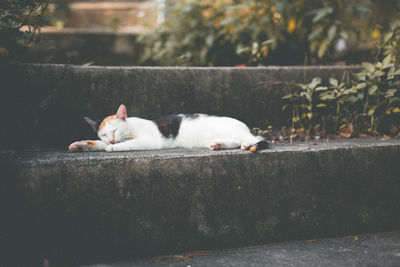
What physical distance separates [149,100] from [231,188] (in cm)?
105

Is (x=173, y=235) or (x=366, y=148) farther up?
(x=366, y=148)

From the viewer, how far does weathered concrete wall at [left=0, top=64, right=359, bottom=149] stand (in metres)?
2.15

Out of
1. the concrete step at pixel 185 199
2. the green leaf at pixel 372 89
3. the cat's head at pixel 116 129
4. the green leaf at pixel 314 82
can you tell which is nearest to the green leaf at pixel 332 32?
the green leaf at pixel 314 82

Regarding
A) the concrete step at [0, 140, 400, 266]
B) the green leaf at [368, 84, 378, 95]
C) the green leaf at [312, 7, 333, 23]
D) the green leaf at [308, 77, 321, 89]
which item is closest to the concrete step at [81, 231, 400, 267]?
the concrete step at [0, 140, 400, 266]

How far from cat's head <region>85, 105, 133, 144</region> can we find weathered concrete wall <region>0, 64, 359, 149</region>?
0.29 m

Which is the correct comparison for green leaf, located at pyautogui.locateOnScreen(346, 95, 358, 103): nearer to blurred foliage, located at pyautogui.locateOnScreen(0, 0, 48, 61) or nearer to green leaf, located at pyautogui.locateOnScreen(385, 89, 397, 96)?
green leaf, located at pyautogui.locateOnScreen(385, 89, 397, 96)

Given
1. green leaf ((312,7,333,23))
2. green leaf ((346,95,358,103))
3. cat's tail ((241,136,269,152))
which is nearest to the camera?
cat's tail ((241,136,269,152))

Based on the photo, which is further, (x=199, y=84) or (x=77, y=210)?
(x=199, y=84)

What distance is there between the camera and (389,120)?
2.58 m

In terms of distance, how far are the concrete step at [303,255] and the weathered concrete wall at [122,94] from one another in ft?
3.63

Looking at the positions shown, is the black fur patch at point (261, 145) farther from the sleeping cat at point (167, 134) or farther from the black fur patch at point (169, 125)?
the black fur patch at point (169, 125)

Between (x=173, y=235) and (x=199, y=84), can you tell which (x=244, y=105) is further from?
(x=173, y=235)

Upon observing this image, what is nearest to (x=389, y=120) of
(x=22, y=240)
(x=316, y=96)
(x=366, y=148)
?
(x=316, y=96)

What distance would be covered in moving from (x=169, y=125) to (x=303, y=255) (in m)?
1.15
